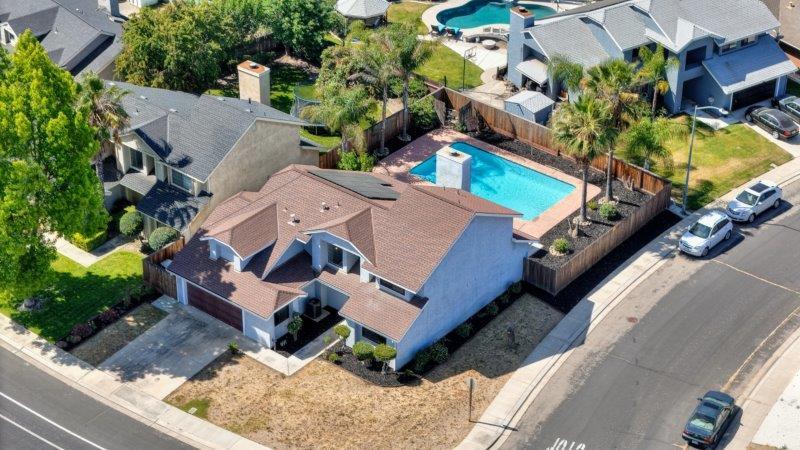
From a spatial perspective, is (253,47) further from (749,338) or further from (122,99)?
(749,338)

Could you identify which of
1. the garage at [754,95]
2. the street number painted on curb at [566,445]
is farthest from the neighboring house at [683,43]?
the street number painted on curb at [566,445]

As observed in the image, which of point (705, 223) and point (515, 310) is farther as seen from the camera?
point (705, 223)

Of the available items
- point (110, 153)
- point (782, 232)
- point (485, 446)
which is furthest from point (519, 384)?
point (110, 153)

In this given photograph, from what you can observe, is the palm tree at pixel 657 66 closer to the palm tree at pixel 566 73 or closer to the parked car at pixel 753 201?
the palm tree at pixel 566 73

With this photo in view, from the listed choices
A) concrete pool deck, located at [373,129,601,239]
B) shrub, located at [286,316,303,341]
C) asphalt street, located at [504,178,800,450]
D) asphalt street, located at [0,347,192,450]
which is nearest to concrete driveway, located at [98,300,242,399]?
asphalt street, located at [0,347,192,450]

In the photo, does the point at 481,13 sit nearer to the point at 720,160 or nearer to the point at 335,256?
the point at 720,160

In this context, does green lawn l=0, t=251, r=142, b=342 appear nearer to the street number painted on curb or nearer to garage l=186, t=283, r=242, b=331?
garage l=186, t=283, r=242, b=331
